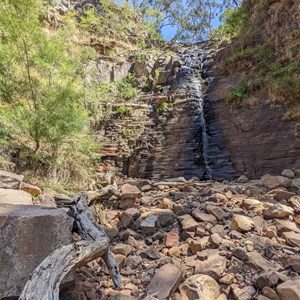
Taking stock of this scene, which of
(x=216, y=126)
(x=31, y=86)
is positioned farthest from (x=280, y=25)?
(x=31, y=86)

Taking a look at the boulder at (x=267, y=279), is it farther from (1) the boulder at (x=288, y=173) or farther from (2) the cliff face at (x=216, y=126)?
(2) the cliff face at (x=216, y=126)

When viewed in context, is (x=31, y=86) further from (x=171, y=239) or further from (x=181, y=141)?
(x=181, y=141)

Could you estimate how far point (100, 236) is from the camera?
1.86 meters

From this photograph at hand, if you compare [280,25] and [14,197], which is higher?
[280,25]

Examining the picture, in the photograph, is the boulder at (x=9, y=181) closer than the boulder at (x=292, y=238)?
No

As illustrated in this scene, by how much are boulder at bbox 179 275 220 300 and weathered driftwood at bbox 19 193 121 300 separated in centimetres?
46

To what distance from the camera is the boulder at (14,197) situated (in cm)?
238

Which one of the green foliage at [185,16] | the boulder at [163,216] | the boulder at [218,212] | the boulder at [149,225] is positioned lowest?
the boulder at [149,225]

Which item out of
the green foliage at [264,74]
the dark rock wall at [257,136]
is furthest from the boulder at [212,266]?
the green foliage at [264,74]

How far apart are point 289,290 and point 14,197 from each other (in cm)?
243

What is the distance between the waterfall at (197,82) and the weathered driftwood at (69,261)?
3.43m

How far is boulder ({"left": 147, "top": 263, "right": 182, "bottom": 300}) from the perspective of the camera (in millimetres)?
1621

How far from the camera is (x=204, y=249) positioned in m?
2.06

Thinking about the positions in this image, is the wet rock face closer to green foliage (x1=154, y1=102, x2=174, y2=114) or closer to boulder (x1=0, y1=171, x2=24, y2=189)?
green foliage (x1=154, y1=102, x2=174, y2=114)
